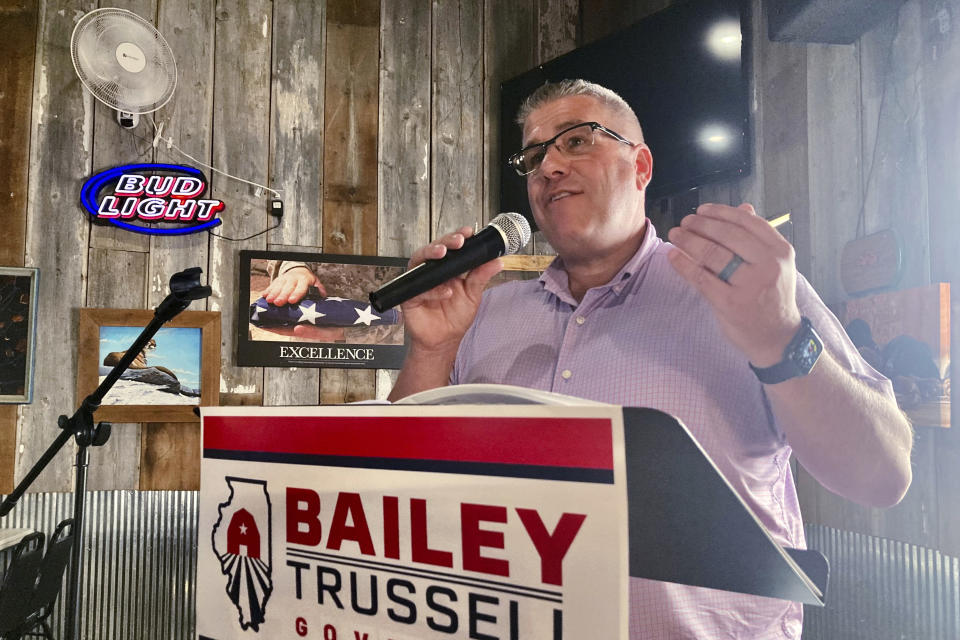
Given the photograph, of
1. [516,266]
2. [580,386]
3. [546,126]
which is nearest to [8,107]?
[516,266]

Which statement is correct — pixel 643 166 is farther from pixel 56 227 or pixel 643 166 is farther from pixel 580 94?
pixel 56 227

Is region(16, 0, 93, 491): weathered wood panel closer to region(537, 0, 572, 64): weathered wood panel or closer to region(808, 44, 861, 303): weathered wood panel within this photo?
region(537, 0, 572, 64): weathered wood panel

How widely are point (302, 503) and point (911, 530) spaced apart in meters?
1.78

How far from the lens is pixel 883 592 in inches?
73.1

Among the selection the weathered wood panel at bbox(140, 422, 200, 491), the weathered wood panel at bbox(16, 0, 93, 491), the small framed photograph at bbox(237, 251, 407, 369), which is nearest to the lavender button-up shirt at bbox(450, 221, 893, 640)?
the small framed photograph at bbox(237, 251, 407, 369)

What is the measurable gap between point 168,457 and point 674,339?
278cm

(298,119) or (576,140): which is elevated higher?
(298,119)

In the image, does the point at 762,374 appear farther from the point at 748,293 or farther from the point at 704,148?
the point at 704,148

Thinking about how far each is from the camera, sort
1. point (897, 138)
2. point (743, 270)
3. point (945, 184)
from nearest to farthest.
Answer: point (743, 270)
point (945, 184)
point (897, 138)

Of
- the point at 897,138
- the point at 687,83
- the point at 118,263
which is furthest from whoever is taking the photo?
the point at 118,263

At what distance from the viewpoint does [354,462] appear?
499 mm

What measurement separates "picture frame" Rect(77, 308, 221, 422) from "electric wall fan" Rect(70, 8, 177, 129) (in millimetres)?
958

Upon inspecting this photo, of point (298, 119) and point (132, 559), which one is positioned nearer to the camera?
point (132, 559)

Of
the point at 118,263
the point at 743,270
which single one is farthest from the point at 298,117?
the point at 743,270
